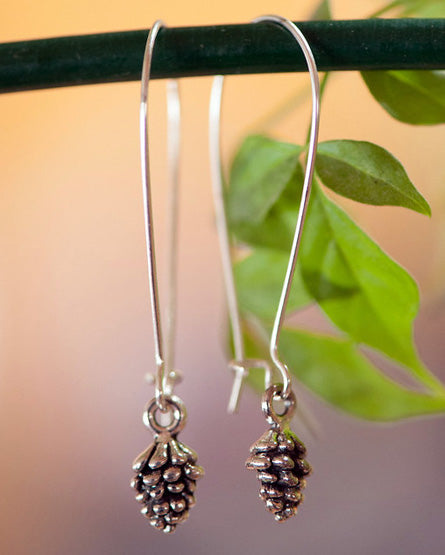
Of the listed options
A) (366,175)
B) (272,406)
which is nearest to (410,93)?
(366,175)

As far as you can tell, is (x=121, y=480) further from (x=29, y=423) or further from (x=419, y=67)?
(x=419, y=67)

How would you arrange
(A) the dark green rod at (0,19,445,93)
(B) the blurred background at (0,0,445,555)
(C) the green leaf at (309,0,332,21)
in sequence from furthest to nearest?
(B) the blurred background at (0,0,445,555)
(C) the green leaf at (309,0,332,21)
(A) the dark green rod at (0,19,445,93)

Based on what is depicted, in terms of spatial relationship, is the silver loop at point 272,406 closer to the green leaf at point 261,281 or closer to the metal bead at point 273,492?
the metal bead at point 273,492

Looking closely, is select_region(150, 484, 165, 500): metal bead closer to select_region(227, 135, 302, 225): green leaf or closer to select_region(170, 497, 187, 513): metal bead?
select_region(170, 497, 187, 513): metal bead

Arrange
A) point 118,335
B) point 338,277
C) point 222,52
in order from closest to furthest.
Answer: point 222,52 < point 338,277 < point 118,335

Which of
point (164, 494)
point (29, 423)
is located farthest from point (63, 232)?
point (164, 494)

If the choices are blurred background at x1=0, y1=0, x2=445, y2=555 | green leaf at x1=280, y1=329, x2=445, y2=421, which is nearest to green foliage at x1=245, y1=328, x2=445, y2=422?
green leaf at x1=280, y1=329, x2=445, y2=421

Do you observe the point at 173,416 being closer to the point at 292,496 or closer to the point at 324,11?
the point at 292,496
